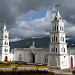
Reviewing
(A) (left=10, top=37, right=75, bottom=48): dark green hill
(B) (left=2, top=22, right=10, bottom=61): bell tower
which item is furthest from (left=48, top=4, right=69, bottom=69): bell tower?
(B) (left=2, top=22, right=10, bottom=61): bell tower

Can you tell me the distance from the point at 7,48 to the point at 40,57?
14.8m

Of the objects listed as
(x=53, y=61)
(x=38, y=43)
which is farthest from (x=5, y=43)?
(x=53, y=61)

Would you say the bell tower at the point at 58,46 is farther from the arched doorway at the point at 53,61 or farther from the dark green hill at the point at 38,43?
the dark green hill at the point at 38,43

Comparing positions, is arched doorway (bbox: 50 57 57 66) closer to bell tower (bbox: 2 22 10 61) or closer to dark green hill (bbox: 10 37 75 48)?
dark green hill (bbox: 10 37 75 48)

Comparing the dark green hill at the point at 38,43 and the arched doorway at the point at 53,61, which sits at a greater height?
the dark green hill at the point at 38,43

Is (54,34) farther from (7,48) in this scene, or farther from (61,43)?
(7,48)

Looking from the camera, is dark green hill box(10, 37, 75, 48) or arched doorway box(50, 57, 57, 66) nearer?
arched doorway box(50, 57, 57, 66)

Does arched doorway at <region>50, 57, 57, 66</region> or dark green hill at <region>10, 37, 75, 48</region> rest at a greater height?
dark green hill at <region>10, 37, 75, 48</region>

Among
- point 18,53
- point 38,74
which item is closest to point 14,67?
point 38,74

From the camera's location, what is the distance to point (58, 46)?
138 feet

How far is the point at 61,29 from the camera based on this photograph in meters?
42.9

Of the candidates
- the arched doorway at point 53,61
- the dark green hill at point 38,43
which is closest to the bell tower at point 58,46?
the arched doorway at point 53,61

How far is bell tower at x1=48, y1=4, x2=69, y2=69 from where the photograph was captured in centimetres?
4188

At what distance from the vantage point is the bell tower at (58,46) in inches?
1649
